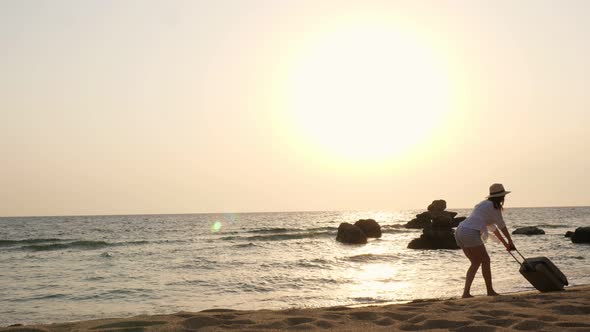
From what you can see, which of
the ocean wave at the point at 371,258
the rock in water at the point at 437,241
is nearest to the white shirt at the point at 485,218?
the ocean wave at the point at 371,258

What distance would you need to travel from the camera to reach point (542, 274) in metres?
8.80

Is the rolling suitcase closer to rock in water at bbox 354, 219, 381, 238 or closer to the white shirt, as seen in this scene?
the white shirt

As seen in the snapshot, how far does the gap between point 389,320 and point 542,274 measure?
3937mm

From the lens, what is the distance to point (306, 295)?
1198cm

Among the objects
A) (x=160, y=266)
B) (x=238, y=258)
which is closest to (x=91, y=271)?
(x=160, y=266)

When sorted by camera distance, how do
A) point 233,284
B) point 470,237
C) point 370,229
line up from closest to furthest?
1. point 470,237
2. point 233,284
3. point 370,229

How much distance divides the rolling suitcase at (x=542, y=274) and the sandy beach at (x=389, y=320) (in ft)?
4.85

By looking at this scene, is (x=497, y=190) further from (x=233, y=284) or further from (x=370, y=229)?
(x=370, y=229)

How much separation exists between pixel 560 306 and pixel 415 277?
8.04 metres

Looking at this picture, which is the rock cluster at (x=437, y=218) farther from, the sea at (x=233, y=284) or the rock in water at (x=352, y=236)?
the sea at (x=233, y=284)

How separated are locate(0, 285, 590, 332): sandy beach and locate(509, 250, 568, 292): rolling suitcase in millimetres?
1478

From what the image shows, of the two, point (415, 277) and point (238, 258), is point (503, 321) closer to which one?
point (415, 277)

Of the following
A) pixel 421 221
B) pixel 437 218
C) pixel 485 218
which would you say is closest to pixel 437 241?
pixel 437 218

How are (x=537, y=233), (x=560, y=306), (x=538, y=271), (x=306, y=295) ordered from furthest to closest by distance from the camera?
(x=537, y=233), (x=306, y=295), (x=538, y=271), (x=560, y=306)
